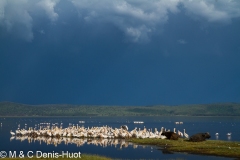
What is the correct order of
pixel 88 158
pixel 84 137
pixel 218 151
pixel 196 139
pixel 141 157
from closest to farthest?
pixel 88 158
pixel 141 157
pixel 218 151
pixel 196 139
pixel 84 137

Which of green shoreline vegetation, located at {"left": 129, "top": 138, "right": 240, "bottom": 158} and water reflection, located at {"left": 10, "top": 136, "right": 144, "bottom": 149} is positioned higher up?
water reflection, located at {"left": 10, "top": 136, "right": 144, "bottom": 149}

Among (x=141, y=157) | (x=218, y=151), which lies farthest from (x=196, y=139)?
(x=141, y=157)

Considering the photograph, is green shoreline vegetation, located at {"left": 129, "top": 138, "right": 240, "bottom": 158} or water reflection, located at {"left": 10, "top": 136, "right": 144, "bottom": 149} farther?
water reflection, located at {"left": 10, "top": 136, "right": 144, "bottom": 149}

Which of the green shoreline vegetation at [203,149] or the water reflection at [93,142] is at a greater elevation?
the water reflection at [93,142]

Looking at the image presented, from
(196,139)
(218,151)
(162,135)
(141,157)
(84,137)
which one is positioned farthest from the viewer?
(84,137)

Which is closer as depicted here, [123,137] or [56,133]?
[123,137]

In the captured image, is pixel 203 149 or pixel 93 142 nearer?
pixel 203 149

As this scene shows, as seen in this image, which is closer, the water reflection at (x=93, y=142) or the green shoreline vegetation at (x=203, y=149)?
the green shoreline vegetation at (x=203, y=149)

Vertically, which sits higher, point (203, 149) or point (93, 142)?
point (93, 142)

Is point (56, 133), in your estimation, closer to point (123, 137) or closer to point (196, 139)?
point (123, 137)

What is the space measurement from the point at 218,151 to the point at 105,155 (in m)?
13.3

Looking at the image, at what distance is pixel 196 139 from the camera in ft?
201

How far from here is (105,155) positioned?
47.8 meters

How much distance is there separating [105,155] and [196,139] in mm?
18807
